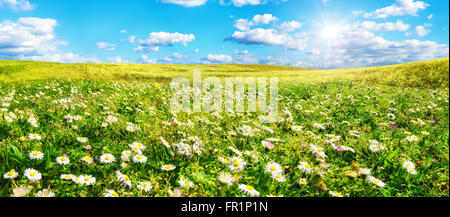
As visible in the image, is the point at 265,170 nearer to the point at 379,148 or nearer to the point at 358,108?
the point at 379,148

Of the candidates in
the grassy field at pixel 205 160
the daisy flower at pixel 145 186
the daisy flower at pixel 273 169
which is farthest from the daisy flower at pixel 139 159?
the daisy flower at pixel 273 169

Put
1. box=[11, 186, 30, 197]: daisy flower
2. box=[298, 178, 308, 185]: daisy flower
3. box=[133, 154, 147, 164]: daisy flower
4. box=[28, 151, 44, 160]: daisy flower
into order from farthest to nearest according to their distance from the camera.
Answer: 1. box=[133, 154, 147, 164]: daisy flower
2. box=[298, 178, 308, 185]: daisy flower
3. box=[28, 151, 44, 160]: daisy flower
4. box=[11, 186, 30, 197]: daisy flower

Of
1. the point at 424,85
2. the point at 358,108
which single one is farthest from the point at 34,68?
the point at 424,85

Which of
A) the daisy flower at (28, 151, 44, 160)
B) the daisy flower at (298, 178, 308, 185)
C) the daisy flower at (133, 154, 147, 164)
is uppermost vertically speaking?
the daisy flower at (28, 151, 44, 160)

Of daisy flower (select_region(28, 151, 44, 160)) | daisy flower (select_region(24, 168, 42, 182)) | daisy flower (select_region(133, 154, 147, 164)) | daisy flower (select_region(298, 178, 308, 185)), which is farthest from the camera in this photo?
daisy flower (select_region(133, 154, 147, 164))

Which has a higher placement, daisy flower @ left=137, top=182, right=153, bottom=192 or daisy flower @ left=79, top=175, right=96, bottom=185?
daisy flower @ left=79, top=175, right=96, bottom=185

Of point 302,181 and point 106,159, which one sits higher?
point 106,159

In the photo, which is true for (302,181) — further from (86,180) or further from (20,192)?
(20,192)

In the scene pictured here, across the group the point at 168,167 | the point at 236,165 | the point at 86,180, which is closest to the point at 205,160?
the point at 168,167

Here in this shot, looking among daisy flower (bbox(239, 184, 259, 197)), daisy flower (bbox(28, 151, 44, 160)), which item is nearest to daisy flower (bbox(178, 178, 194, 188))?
daisy flower (bbox(239, 184, 259, 197))

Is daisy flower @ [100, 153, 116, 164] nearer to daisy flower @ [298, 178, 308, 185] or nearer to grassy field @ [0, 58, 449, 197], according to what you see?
grassy field @ [0, 58, 449, 197]
